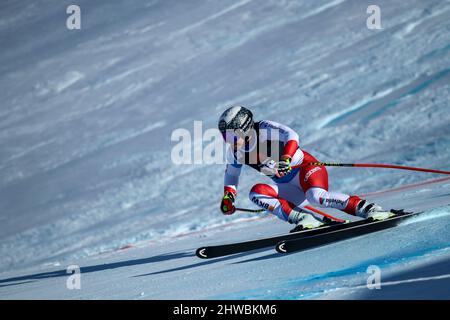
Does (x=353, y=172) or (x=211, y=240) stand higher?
(x=353, y=172)

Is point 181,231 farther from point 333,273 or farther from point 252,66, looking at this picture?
point 252,66

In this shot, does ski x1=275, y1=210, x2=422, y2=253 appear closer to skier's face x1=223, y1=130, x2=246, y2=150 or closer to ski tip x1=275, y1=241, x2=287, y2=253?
ski tip x1=275, y1=241, x2=287, y2=253

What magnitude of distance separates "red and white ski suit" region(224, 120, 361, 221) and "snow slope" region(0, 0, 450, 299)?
527 millimetres

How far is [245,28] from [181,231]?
50.4 feet

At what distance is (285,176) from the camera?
5805 millimetres

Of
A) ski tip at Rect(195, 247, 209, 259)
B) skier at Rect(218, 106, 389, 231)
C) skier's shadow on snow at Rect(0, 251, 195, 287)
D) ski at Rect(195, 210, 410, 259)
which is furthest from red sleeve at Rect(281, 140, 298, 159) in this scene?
skier's shadow on snow at Rect(0, 251, 195, 287)

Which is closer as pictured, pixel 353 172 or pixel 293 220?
pixel 293 220

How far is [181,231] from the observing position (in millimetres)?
10539

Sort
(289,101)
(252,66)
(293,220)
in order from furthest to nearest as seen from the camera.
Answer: (252,66) < (289,101) < (293,220)

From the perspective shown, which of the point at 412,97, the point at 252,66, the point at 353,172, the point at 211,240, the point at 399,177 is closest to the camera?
the point at 211,240

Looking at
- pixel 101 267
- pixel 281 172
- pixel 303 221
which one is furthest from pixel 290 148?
pixel 101 267

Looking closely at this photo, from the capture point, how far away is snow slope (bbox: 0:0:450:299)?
4.84 meters

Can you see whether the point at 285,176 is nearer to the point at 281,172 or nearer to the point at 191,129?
the point at 281,172

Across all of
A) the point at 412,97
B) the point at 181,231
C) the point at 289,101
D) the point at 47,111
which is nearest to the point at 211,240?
the point at 181,231
